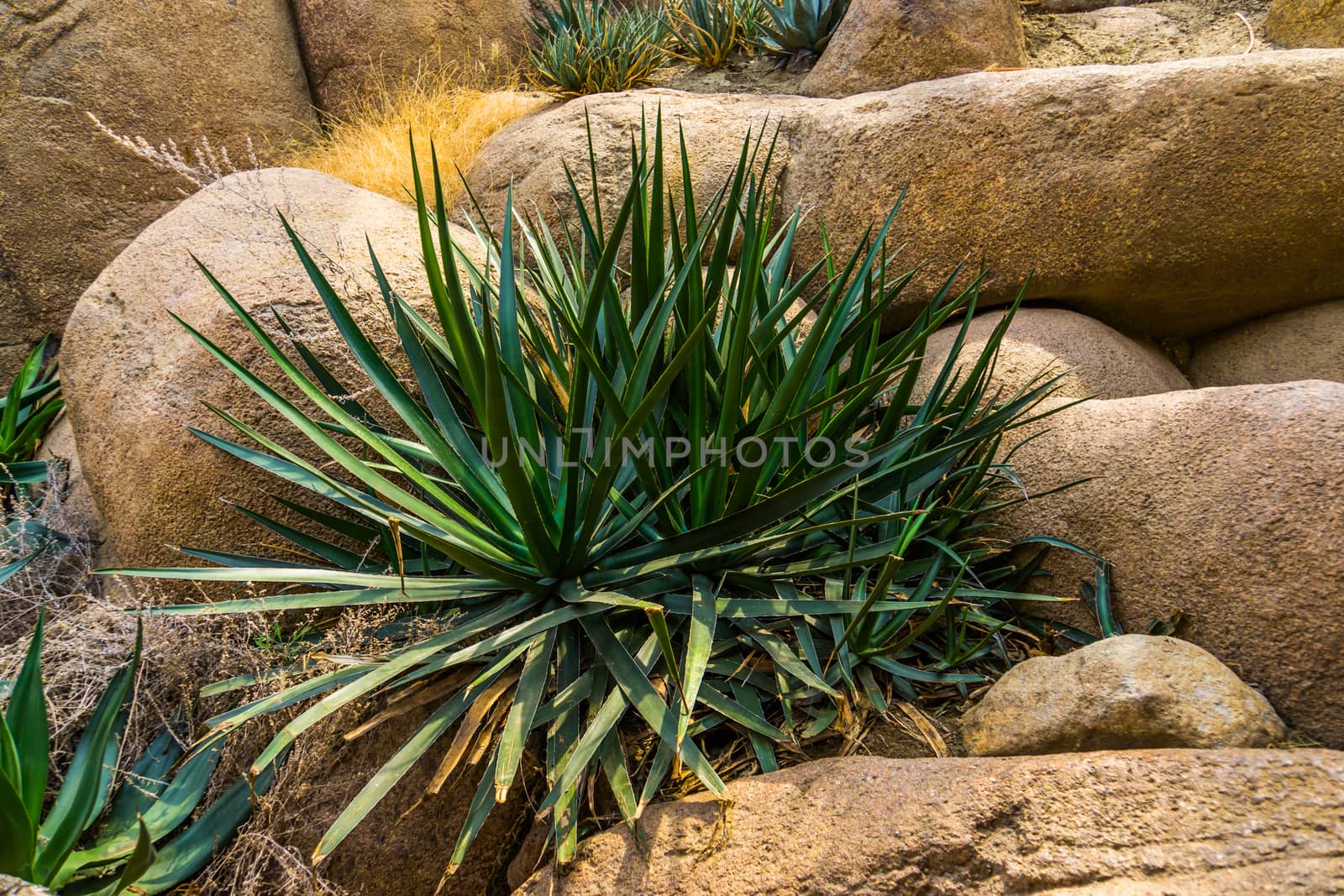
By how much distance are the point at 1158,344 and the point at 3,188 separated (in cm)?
571

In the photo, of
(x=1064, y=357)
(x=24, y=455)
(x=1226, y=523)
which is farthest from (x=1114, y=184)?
(x=24, y=455)

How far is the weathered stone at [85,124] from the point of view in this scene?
4301 millimetres

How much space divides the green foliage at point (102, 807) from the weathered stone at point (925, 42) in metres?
4.11

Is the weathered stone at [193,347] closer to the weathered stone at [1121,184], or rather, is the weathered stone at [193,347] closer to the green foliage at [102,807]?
the green foliage at [102,807]

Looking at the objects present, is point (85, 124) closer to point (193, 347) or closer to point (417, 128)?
point (417, 128)

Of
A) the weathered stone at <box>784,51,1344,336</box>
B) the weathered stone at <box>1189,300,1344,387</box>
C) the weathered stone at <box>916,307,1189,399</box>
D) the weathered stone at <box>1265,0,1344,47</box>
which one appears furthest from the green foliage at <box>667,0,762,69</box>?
the weathered stone at <box>1189,300,1344,387</box>

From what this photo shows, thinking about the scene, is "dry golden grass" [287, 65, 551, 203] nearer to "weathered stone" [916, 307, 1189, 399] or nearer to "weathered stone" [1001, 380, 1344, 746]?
"weathered stone" [916, 307, 1189, 399]

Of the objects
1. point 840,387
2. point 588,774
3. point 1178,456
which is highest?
point 840,387

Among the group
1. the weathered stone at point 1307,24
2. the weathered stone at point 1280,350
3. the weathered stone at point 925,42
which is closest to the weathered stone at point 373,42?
the weathered stone at point 925,42

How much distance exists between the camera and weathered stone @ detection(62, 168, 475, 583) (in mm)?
2453

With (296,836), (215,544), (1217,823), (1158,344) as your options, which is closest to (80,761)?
(296,836)

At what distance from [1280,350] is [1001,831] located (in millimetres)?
2722

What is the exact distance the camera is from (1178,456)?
1990 millimetres

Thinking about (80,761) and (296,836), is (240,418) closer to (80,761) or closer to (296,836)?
(80,761)
